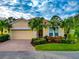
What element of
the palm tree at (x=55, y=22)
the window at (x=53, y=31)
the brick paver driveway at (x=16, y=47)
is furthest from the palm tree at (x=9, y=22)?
the brick paver driveway at (x=16, y=47)

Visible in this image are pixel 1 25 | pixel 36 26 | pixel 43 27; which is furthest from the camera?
pixel 1 25

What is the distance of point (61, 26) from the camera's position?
43.2 metres

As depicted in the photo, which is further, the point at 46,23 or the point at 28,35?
the point at 28,35

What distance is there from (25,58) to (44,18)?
31.5m

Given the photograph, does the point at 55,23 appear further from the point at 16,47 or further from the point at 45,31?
the point at 16,47

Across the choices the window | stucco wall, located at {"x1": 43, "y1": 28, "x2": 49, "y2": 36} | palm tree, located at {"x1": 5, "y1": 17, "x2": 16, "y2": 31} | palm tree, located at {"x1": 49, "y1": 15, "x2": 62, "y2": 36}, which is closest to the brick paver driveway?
palm tree, located at {"x1": 49, "y1": 15, "x2": 62, "y2": 36}

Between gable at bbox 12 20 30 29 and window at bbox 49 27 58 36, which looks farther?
gable at bbox 12 20 30 29

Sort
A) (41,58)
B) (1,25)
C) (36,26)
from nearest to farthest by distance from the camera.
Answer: (41,58)
(36,26)
(1,25)

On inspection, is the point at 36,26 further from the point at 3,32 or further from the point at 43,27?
the point at 3,32

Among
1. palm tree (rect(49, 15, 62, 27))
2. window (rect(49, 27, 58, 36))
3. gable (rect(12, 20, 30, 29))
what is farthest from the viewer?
gable (rect(12, 20, 30, 29))

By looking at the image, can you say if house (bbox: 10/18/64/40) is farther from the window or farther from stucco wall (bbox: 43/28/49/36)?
the window

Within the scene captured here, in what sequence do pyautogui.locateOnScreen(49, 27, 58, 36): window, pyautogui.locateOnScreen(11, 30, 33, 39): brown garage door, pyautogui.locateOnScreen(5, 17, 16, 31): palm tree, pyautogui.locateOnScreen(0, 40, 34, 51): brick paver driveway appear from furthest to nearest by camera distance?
pyautogui.locateOnScreen(5, 17, 16, 31): palm tree → pyautogui.locateOnScreen(11, 30, 33, 39): brown garage door → pyautogui.locateOnScreen(49, 27, 58, 36): window → pyautogui.locateOnScreen(0, 40, 34, 51): brick paver driveway

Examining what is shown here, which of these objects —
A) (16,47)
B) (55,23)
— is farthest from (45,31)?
(16,47)

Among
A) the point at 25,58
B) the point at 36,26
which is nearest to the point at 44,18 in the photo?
the point at 36,26
